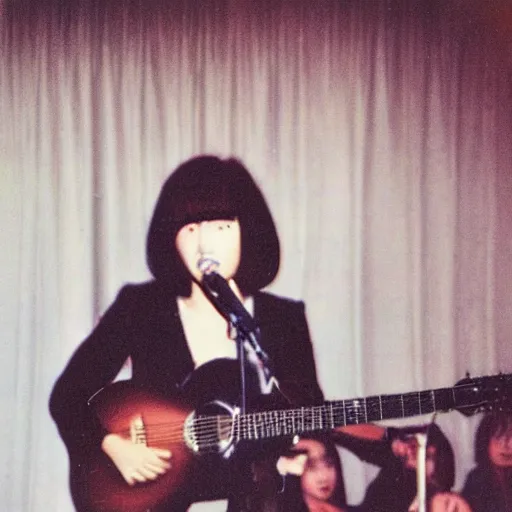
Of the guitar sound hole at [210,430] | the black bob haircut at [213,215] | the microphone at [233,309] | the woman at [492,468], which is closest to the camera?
the microphone at [233,309]

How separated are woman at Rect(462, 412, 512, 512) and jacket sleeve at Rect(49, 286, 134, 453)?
115cm

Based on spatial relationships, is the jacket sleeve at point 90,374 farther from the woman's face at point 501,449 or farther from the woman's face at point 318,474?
the woman's face at point 501,449

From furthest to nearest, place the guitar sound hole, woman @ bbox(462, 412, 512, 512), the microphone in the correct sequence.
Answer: woman @ bbox(462, 412, 512, 512), the guitar sound hole, the microphone

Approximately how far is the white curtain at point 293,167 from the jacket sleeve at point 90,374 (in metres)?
0.03

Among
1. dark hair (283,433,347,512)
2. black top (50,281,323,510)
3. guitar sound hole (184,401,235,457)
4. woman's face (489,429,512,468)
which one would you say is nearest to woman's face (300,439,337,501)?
dark hair (283,433,347,512)

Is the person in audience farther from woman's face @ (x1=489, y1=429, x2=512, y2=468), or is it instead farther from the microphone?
the microphone

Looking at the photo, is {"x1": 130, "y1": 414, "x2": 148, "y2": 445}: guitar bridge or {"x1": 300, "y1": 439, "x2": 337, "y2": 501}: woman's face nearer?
{"x1": 130, "y1": 414, "x2": 148, "y2": 445}: guitar bridge

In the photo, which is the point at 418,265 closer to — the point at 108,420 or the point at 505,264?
the point at 505,264

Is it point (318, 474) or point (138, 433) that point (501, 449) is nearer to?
point (318, 474)

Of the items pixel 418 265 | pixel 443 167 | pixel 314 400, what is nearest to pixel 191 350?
pixel 314 400

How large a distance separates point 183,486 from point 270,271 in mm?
646

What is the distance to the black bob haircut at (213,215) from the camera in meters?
1.88

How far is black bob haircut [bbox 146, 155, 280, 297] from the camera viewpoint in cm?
188

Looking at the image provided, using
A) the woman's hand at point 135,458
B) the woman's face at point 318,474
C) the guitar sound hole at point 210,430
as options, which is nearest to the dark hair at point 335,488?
the woman's face at point 318,474
